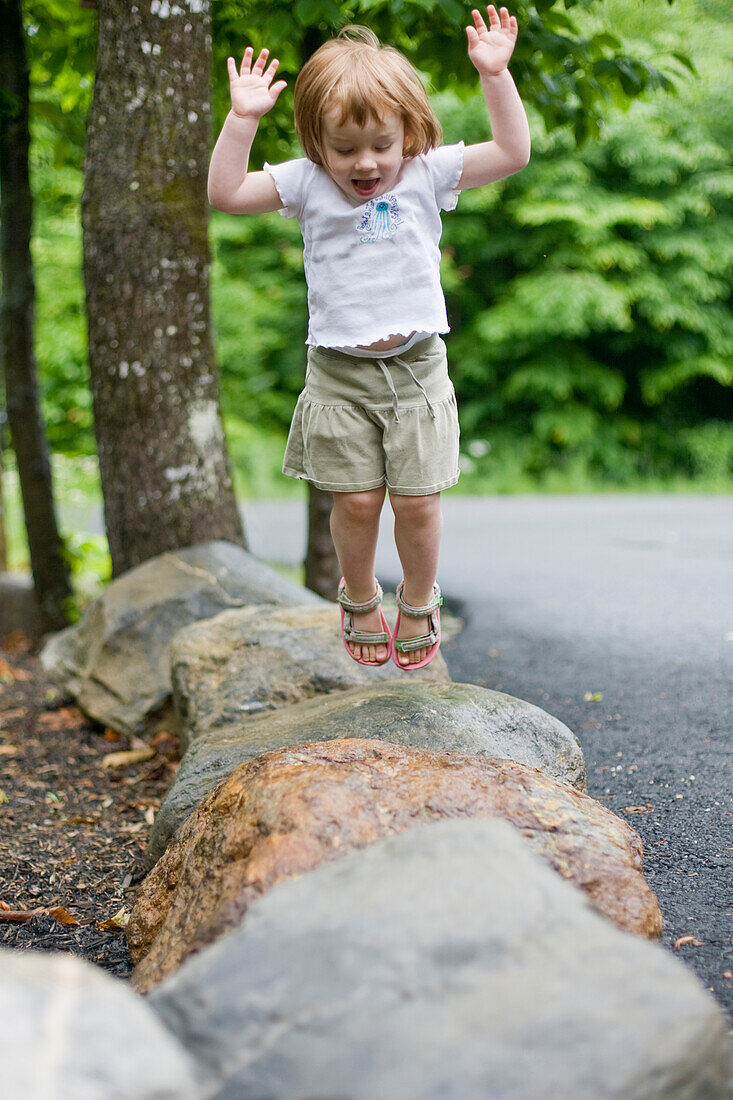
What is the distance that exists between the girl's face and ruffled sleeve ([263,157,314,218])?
0.28ft

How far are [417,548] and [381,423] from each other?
394mm

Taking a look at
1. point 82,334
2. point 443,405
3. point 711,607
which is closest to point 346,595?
point 443,405

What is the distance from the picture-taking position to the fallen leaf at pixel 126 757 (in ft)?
13.5

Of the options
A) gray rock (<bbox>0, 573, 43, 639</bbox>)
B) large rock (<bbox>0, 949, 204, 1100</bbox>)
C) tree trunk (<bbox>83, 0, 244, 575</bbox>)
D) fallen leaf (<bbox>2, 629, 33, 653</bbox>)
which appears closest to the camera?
large rock (<bbox>0, 949, 204, 1100</bbox>)

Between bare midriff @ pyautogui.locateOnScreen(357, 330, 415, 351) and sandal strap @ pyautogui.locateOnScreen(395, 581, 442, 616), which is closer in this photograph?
bare midriff @ pyautogui.locateOnScreen(357, 330, 415, 351)

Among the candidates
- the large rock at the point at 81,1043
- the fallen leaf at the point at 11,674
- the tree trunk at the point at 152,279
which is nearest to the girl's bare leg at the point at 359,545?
the tree trunk at the point at 152,279

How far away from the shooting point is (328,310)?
282 centimetres

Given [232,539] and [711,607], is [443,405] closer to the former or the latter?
[232,539]

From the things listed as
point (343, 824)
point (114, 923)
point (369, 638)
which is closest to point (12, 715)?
point (114, 923)

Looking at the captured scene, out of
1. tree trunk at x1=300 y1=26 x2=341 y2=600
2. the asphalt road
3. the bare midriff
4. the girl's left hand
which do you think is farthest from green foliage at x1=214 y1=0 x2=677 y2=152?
the asphalt road

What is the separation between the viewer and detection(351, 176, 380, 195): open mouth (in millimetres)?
2717

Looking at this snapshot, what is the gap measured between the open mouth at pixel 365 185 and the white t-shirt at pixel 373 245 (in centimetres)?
4

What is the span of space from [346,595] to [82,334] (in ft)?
33.3

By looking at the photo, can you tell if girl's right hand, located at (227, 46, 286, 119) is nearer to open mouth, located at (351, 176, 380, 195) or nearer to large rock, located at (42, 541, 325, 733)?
open mouth, located at (351, 176, 380, 195)
